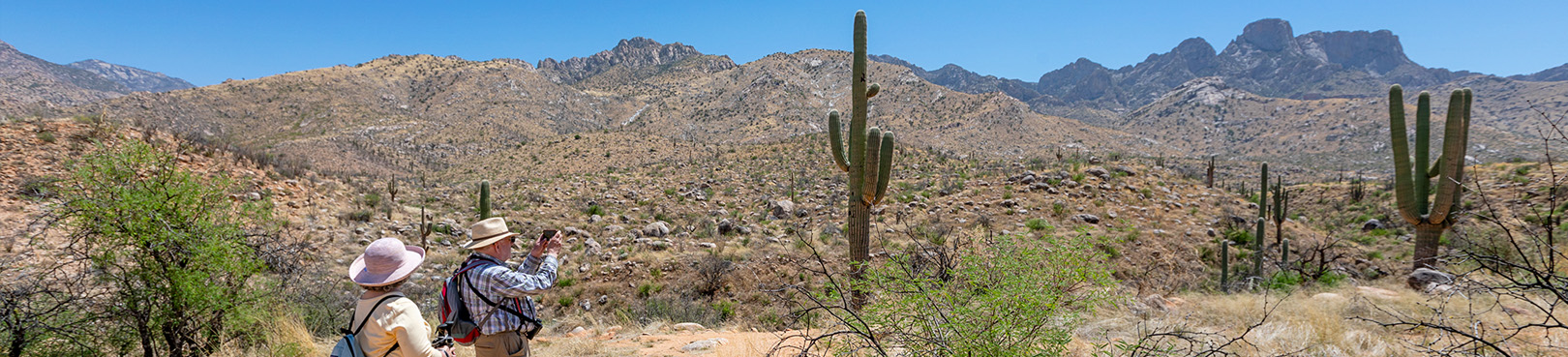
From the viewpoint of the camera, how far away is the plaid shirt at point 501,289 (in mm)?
3209

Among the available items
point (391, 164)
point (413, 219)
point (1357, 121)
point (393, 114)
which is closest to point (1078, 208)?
point (413, 219)

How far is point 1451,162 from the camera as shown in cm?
926

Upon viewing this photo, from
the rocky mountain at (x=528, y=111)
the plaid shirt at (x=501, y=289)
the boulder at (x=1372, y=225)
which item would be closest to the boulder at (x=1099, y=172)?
the boulder at (x=1372, y=225)

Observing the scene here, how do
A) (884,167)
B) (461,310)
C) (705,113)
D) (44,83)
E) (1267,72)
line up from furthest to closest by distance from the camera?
(1267,72)
(44,83)
(705,113)
(884,167)
(461,310)

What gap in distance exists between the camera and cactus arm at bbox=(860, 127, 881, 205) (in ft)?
26.1

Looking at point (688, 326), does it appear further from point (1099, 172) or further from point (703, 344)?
point (1099, 172)

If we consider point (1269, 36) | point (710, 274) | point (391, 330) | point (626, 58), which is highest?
point (1269, 36)

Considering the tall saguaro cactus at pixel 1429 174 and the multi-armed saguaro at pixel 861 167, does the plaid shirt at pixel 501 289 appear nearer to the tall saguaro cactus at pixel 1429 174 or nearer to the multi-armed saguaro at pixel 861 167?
the multi-armed saguaro at pixel 861 167

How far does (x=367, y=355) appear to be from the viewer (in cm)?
272

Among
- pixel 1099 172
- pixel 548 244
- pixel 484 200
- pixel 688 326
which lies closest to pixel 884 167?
pixel 688 326

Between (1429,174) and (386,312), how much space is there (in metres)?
14.6

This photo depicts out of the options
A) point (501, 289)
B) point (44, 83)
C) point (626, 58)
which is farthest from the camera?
point (626, 58)

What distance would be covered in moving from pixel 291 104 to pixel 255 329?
53576 mm

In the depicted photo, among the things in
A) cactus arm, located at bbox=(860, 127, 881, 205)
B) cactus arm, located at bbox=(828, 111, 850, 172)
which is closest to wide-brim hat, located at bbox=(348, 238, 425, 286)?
cactus arm, located at bbox=(860, 127, 881, 205)
